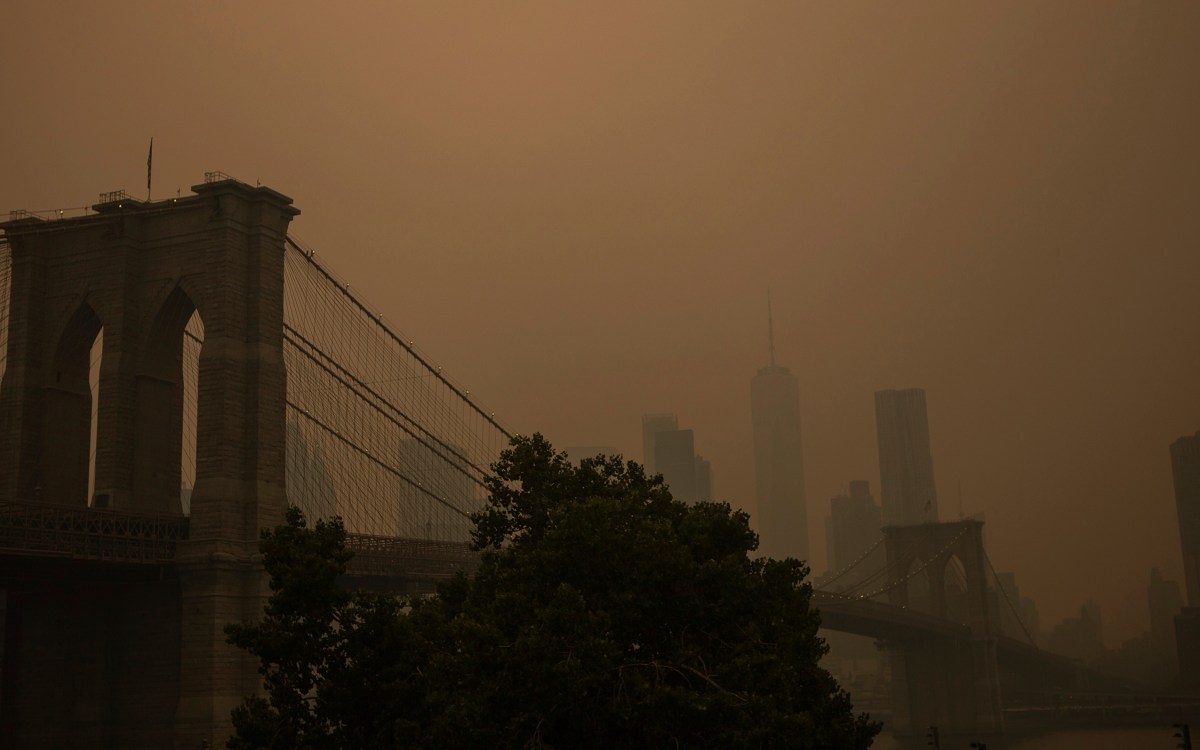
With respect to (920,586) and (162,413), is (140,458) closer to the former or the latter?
(162,413)

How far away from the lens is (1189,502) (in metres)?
132

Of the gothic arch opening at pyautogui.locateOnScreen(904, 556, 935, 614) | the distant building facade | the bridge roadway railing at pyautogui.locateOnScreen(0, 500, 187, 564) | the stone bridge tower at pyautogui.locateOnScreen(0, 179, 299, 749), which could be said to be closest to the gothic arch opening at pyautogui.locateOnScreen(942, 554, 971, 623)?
the gothic arch opening at pyautogui.locateOnScreen(904, 556, 935, 614)

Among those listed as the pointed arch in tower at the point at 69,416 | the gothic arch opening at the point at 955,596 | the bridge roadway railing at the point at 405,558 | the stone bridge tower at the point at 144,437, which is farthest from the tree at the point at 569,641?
the gothic arch opening at the point at 955,596

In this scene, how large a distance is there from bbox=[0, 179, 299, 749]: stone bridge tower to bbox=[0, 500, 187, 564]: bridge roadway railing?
0.73 metres

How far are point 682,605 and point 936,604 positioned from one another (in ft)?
337

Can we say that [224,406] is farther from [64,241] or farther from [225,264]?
[64,241]

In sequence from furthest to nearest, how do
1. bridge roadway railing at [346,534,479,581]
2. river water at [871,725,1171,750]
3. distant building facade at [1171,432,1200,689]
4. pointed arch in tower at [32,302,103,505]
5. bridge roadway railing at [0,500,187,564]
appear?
1. distant building facade at [1171,432,1200,689]
2. river water at [871,725,1171,750]
3. bridge roadway railing at [346,534,479,581]
4. pointed arch in tower at [32,302,103,505]
5. bridge roadway railing at [0,500,187,564]

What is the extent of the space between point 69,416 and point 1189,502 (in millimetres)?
110926

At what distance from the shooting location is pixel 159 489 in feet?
169

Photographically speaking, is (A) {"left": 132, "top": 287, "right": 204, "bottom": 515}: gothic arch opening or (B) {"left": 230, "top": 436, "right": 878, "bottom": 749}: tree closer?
(B) {"left": 230, "top": 436, "right": 878, "bottom": 749}: tree

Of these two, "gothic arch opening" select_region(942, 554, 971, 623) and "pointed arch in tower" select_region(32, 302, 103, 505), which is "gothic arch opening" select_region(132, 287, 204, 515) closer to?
"pointed arch in tower" select_region(32, 302, 103, 505)

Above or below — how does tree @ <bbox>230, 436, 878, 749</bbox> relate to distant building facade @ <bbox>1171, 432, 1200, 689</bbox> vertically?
below

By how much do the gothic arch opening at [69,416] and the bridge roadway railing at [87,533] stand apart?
204 inches

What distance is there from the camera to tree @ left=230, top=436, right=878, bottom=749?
27250 millimetres
